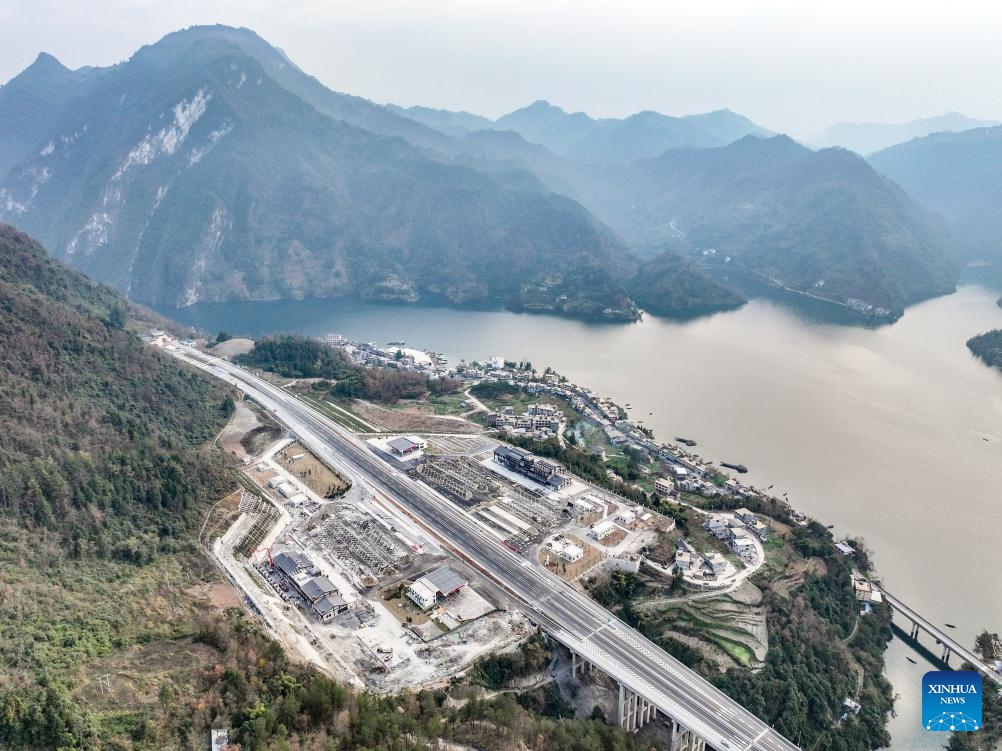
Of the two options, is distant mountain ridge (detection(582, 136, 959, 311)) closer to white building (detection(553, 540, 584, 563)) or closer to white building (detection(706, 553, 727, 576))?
white building (detection(706, 553, 727, 576))

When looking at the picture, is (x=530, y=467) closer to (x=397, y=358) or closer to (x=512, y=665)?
(x=512, y=665)

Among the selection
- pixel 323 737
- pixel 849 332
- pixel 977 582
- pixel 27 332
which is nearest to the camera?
pixel 323 737

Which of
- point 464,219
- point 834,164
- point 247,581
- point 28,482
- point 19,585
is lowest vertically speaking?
point 247,581

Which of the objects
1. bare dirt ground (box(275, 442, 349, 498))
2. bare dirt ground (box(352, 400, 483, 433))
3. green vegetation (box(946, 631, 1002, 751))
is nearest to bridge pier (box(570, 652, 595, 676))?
green vegetation (box(946, 631, 1002, 751))

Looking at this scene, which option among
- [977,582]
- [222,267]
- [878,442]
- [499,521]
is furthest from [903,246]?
[222,267]

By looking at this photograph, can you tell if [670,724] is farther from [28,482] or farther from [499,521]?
[28,482]

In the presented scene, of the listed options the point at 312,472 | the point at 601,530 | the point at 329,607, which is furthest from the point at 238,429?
the point at 601,530
